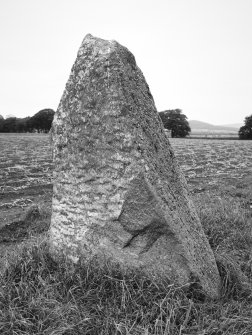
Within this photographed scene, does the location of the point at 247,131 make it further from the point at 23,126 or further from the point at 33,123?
the point at 23,126

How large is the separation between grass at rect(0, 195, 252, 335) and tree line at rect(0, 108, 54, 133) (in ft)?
247

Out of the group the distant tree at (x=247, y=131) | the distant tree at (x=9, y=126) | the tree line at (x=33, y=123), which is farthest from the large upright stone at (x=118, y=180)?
the distant tree at (x=9, y=126)

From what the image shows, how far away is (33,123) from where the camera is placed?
253 feet

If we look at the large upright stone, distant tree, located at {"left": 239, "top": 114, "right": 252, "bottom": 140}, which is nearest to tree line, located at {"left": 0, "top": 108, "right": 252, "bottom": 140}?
distant tree, located at {"left": 239, "top": 114, "right": 252, "bottom": 140}

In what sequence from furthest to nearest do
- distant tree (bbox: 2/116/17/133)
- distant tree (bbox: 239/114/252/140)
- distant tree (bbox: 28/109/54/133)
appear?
distant tree (bbox: 2/116/17/133) → distant tree (bbox: 28/109/54/133) → distant tree (bbox: 239/114/252/140)

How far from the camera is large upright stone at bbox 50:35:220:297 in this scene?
3.28 m

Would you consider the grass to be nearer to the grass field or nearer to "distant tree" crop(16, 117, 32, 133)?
the grass field

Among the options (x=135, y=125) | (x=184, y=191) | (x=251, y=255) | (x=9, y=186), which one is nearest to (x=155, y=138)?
(x=135, y=125)

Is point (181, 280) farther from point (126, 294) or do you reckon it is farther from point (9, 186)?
point (9, 186)

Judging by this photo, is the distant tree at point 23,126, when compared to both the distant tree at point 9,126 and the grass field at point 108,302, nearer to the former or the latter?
the distant tree at point 9,126

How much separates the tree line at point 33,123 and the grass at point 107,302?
75152 millimetres

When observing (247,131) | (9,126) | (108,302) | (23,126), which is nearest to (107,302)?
(108,302)

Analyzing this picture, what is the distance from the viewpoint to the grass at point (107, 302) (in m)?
2.83

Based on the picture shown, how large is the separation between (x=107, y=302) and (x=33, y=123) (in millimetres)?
78276
